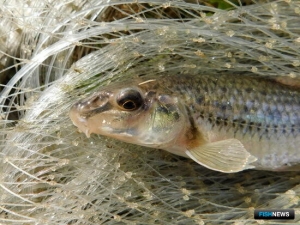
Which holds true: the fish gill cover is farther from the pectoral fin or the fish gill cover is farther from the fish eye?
the fish eye

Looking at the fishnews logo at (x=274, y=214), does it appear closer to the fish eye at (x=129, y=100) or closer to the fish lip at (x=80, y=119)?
the fish eye at (x=129, y=100)

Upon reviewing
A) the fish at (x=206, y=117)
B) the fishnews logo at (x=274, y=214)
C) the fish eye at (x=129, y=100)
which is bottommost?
the fishnews logo at (x=274, y=214)

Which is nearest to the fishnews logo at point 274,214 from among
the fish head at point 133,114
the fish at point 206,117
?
the fish at point 206,117

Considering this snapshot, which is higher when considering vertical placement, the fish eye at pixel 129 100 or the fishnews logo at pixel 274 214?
the fish eye at pixel 129 100

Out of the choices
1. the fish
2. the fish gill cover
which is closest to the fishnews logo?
the fish gill cover

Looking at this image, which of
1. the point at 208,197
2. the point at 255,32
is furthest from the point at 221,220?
the point at 255,32

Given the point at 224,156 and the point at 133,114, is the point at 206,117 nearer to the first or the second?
the point at 224,156

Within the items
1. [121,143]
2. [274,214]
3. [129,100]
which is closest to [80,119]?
[129,100]
